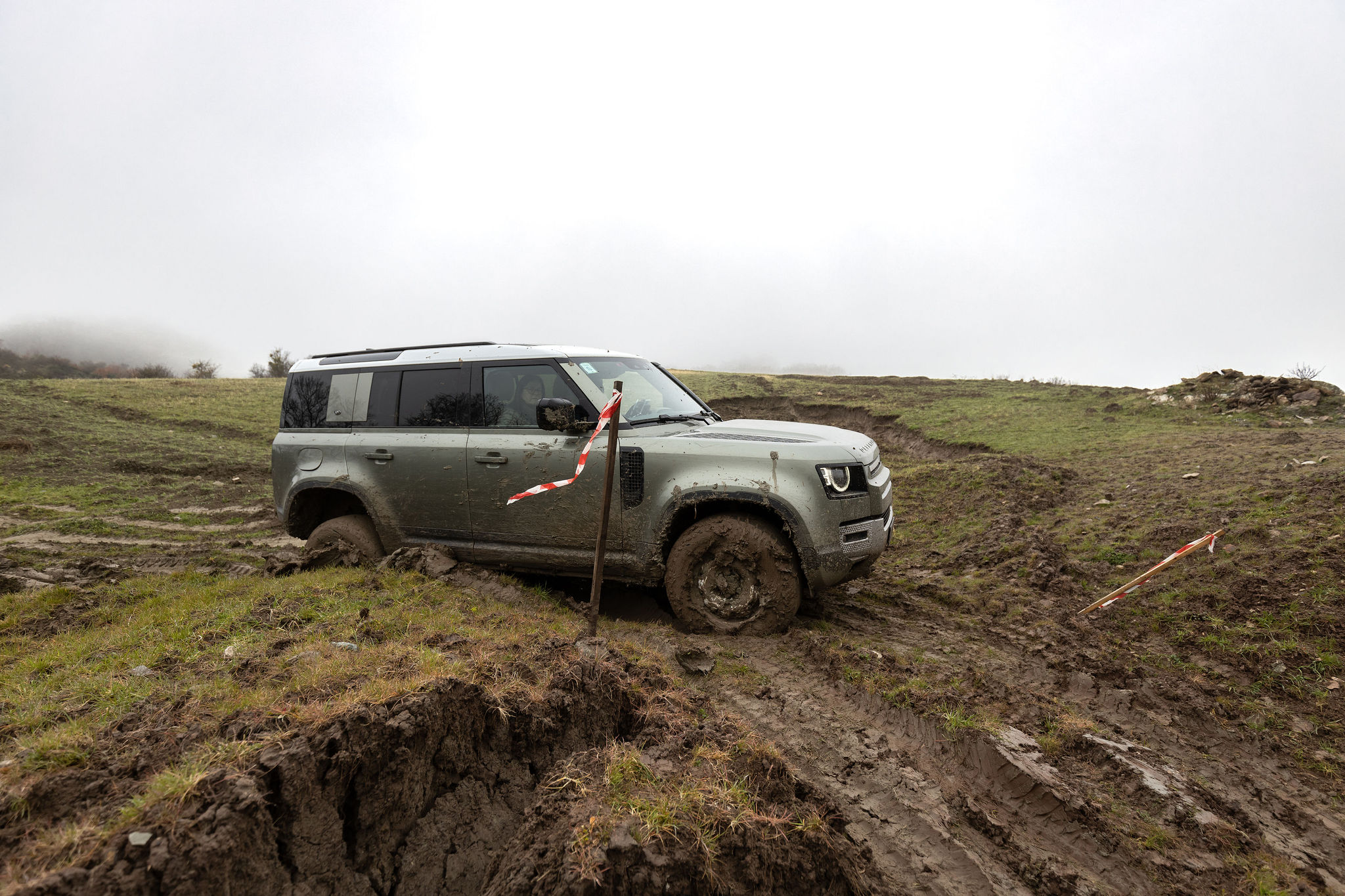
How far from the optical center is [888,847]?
266 cm

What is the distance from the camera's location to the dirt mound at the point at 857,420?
43.4 ft

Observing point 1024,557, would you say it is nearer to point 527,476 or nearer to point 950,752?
point 950,752

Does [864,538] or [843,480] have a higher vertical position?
[843,480]

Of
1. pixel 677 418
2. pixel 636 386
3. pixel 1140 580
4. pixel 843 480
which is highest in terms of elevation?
pixel 636 386

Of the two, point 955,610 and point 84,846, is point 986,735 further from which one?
point 84,846

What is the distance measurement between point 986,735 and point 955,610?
2.18m

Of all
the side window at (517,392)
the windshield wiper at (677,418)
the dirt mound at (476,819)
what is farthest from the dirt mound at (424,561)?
the dirt mound at (476,819)

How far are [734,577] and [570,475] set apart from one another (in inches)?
57.0

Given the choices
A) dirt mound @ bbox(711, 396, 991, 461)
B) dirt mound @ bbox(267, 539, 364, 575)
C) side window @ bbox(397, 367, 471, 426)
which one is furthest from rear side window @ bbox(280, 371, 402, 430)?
dirt mound @ bbox(711, 396, 991, 461)

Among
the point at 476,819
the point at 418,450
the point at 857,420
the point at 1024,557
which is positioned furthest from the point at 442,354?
the point at 857,420

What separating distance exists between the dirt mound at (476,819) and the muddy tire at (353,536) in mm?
3565

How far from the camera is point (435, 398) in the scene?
18.6 feet

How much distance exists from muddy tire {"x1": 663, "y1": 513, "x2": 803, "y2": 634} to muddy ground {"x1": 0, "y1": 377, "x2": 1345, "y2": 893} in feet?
0.70

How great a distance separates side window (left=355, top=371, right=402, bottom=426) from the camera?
5832 mm
